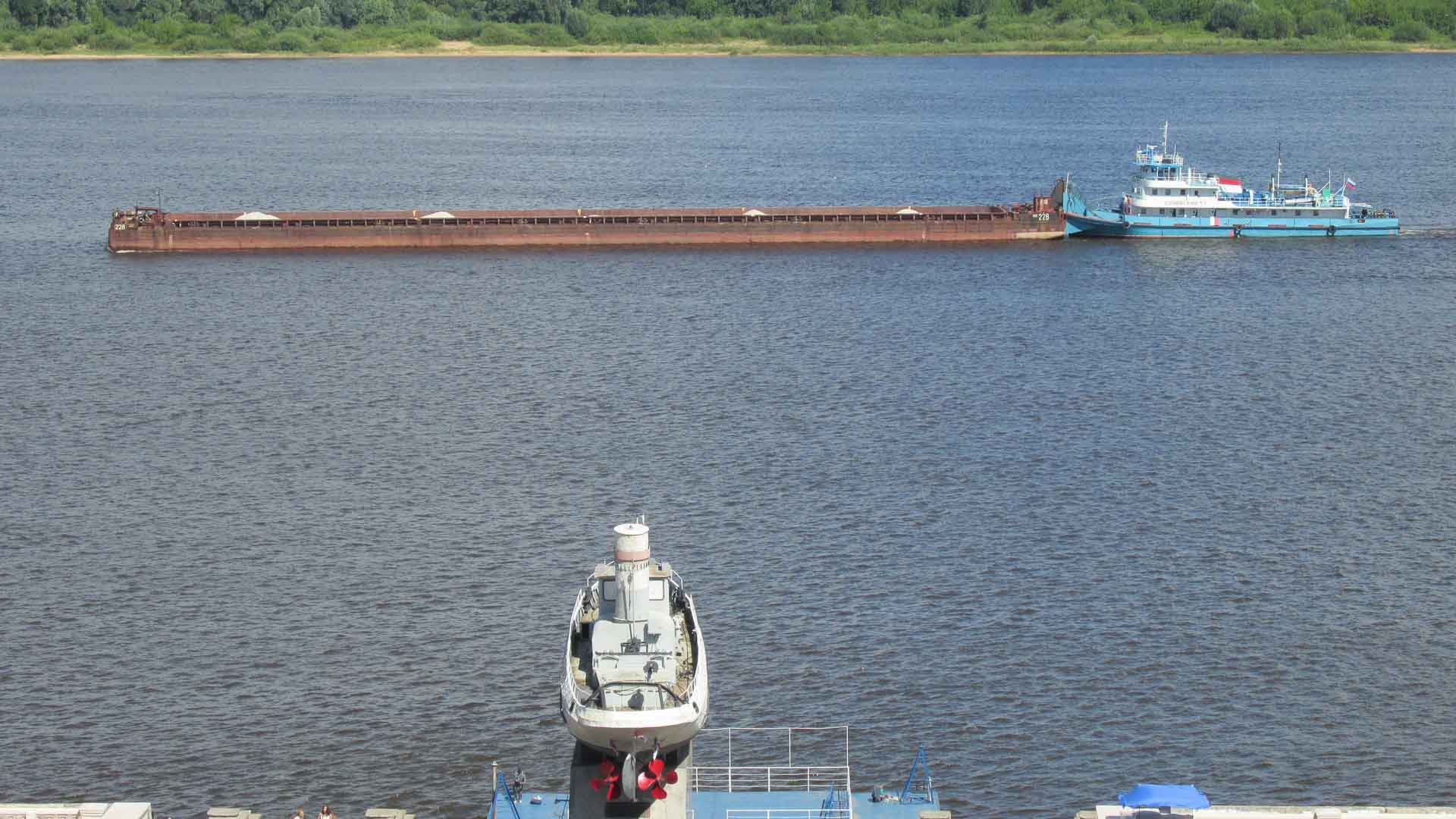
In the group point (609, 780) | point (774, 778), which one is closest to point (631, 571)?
point (609, 780)

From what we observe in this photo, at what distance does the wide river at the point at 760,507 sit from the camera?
4316 cm

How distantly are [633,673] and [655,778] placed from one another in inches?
84.9

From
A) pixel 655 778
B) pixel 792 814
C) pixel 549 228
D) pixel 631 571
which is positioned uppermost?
pixel 631 571

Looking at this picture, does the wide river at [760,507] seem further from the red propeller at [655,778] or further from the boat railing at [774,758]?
the red propeller at [655,778]

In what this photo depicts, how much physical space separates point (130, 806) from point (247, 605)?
1609cm

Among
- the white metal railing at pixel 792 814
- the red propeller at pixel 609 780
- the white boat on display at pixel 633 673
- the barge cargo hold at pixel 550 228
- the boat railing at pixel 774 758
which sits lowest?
the barge cargo hold at pixel 550 228

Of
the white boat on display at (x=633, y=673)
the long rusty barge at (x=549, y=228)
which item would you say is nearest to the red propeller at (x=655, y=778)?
the white boat on display at (x=633, y=673)

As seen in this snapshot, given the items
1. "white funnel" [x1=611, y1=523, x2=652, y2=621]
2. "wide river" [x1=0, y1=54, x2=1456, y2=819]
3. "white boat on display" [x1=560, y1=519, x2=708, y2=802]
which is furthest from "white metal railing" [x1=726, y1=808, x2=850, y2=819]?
"white funnel" [x1=611, y1=523, x2=652, y2=621]

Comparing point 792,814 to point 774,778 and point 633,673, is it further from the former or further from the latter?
point 633,673

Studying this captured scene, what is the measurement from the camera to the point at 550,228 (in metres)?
112

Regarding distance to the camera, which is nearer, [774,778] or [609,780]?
[609,780]

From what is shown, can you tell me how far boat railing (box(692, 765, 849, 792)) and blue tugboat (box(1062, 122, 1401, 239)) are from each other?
7831cm

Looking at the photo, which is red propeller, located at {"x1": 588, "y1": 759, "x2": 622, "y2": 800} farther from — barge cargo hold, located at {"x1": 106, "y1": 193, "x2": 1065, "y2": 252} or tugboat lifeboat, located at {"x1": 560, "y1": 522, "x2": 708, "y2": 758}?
barge cargo hold, located at {"x1": 106, "y1": 193, "x2": 1065, "y2": 252}

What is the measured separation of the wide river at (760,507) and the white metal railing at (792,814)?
15.0 feet
